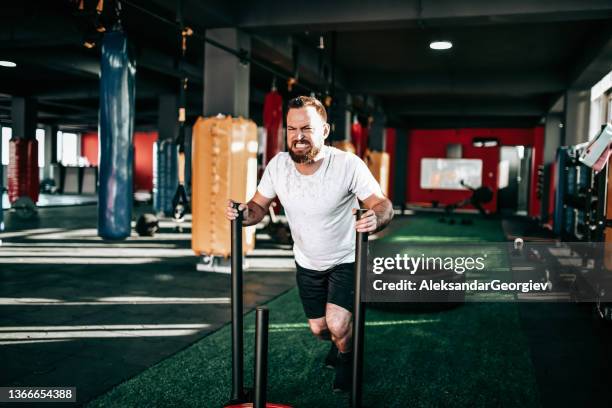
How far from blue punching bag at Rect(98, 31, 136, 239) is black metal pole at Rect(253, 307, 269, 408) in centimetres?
129

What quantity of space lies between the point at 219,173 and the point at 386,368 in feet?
9.07

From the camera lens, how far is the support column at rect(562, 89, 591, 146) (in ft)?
28.2

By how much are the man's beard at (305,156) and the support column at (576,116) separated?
303 inches

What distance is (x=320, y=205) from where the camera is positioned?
7.14ft

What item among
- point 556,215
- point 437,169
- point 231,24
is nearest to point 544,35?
point 556,215

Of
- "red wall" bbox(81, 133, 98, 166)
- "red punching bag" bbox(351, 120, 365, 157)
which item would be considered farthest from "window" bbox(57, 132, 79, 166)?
"red punching bag" bbox(351, 120, 365, 157)

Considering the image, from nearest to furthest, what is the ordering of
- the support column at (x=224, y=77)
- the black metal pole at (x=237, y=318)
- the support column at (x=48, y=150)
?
the black metal pole at (x=237, y=318)
the support column at (x=224, y=77)
the support column at (x=48, y=150)

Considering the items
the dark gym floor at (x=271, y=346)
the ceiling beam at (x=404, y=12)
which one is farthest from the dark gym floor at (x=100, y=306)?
the ceiling beam at (x=404, y=12)

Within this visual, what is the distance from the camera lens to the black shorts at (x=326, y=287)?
2293 mm

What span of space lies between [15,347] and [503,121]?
48.5 feet

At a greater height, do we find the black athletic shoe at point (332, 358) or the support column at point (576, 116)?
the support column at point (576, 116)

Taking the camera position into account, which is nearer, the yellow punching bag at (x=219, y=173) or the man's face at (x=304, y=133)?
the man's face at (x=304, y=133)

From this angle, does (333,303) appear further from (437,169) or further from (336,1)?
(437,169)

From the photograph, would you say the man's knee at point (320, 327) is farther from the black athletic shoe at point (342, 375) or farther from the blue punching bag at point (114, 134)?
the blue punching bag at point (114, 134)
